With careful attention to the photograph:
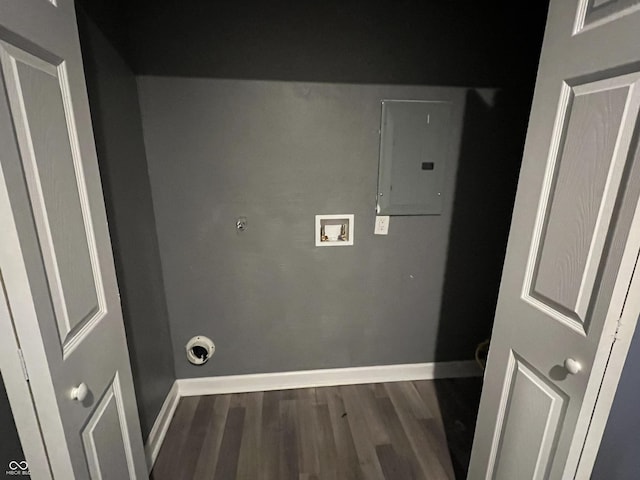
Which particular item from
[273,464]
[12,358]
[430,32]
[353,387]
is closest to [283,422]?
[273,464]

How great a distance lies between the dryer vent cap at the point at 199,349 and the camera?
195cm

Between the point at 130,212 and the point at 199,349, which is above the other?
the point at 130,212

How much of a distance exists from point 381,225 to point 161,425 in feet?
5.49

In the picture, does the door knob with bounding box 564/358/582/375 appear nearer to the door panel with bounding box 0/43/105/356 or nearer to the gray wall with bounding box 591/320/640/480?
the gray wall with bounding box 591/320/640/480

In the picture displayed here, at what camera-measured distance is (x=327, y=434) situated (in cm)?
Answer: 180

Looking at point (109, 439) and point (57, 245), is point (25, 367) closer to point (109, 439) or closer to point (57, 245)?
point (57, 245)

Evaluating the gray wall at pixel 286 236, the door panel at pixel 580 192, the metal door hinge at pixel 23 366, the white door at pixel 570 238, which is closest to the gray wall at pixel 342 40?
the gray wall at pixel 286 236

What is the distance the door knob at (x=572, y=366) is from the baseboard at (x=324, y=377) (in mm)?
1446

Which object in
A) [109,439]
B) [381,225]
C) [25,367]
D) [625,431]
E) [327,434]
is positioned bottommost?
[327,434]

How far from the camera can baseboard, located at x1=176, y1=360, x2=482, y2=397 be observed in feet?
6.77

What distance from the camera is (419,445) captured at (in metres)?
1.74

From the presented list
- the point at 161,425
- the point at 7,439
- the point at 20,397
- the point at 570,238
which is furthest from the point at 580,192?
the point at 161,425

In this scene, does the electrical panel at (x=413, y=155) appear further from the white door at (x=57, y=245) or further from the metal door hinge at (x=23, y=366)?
the metal door hinge at (x=23, y=366)

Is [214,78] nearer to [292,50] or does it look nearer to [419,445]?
[292,50]
